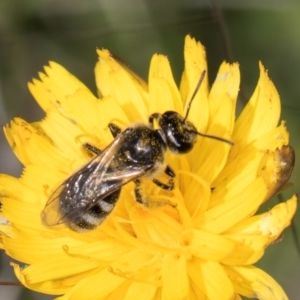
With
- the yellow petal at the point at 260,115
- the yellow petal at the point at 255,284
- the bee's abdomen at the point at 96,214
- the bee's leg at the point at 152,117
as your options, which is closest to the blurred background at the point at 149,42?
the yellow petal at the point at 260,115

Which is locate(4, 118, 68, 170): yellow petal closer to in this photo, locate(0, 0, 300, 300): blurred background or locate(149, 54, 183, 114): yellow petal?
locate(149, 54, 183, 114): yellow petal

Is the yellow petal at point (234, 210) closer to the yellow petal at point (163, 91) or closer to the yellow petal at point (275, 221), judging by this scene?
the yellow petal at point (275, 221)

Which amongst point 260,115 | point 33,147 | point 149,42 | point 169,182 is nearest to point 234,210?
point 169,182

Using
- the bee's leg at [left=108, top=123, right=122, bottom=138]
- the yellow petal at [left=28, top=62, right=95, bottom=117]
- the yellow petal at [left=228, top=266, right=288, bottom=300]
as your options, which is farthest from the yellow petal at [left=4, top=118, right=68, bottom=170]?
the yellow petal at [left=228, top=266, right=288, bottom=300]

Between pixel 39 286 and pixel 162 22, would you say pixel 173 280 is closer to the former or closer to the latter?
pixel 39 286

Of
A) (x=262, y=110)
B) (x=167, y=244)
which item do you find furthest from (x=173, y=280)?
(x=262, y=110)

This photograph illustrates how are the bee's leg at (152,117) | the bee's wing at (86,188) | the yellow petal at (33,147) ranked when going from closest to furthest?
the bee's wing at (86,188) < the bee's leg at (152,117) < the yellow petal at (33,147)
